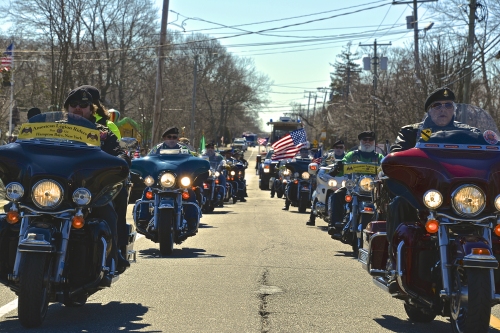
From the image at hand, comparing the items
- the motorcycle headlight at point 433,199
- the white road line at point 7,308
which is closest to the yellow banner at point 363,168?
the white road line at point 7,308

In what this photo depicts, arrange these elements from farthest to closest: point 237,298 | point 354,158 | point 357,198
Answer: point 354,158 → point 357,198 → point 237,298

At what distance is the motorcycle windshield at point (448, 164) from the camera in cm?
657

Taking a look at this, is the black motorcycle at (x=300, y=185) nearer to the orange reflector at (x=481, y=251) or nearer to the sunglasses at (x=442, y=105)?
the sunglasses at (x=442, y=105)

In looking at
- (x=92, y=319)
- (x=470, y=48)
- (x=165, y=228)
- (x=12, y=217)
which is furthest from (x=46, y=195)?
(x=470, y=48)

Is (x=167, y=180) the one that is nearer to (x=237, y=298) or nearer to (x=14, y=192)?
(x=237, y=298)

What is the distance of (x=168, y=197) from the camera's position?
40.9 ft

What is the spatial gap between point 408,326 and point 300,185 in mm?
17792

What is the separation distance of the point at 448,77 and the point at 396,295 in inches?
1188

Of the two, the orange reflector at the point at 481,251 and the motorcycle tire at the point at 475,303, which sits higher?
the orange reflector at the point at 481,251

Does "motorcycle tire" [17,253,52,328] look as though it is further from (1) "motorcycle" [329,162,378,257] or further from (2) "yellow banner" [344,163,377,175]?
(2) "yellow banner" [344,163,377,175]

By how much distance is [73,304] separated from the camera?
764cm

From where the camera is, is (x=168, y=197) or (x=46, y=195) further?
(x=168, y=197)

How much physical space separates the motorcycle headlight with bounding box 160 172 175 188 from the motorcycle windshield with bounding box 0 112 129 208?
500cm

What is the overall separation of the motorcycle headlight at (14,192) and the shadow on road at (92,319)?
0.99 m
